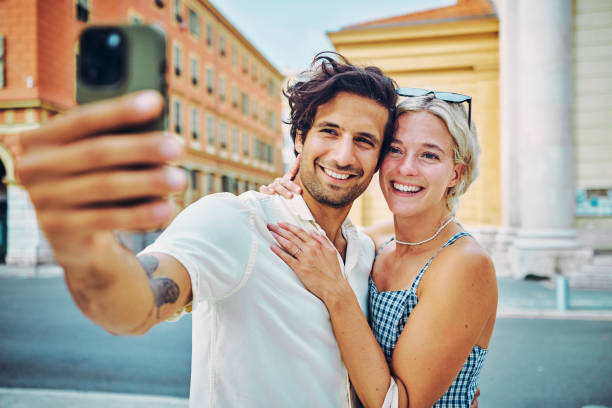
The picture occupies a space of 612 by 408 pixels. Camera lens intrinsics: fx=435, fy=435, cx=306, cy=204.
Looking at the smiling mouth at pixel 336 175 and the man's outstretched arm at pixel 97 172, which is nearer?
the man's outstretched arm at pixel 97 172

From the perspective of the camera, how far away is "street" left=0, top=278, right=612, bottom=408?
4.62 meters

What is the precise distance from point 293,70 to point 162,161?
5573 centimetres

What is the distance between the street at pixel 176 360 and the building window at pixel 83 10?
13.6 meters

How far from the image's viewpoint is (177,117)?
26859mm

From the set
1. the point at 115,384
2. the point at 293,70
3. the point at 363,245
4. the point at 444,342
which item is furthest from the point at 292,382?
the point at 293,70

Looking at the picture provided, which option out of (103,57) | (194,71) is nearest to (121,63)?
(103,57)

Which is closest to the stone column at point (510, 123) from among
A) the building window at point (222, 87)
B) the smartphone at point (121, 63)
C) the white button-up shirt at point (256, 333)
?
the white button-up shirt at point (256, 333)

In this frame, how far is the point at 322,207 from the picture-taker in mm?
2129

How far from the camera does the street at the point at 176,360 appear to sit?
4.62m

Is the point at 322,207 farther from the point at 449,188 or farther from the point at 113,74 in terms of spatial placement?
the point at 113,74

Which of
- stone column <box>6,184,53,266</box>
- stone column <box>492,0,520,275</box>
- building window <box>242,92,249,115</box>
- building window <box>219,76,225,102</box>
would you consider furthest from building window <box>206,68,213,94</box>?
stone column <box>492,0,520,275</box>

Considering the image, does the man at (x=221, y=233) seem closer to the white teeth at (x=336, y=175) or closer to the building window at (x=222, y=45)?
the white teeth at (x=336, y=175)

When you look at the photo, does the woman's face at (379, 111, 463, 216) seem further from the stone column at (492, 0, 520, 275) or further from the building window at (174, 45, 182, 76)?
the building window at (174, 45, 182, 76)

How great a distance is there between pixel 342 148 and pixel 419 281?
0.72 metres
